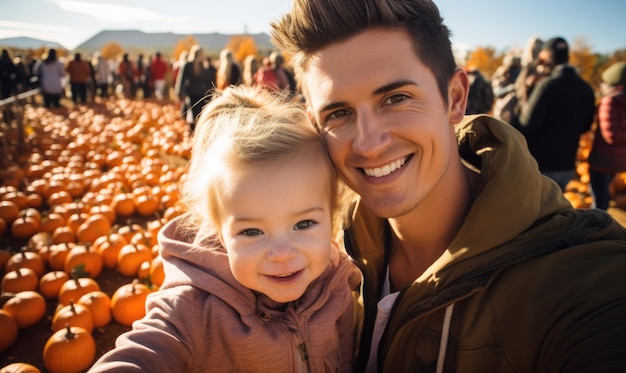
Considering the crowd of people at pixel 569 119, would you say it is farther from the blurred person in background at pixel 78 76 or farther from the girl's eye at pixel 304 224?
the blurred person in background at pixel 78 76

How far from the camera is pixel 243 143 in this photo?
1.58m

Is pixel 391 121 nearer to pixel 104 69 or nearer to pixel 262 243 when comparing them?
pixel 262 243

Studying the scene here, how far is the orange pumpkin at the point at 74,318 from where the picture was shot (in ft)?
8.74

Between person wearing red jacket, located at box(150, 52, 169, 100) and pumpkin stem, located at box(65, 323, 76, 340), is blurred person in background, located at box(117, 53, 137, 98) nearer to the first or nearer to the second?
person wearing red jacket, located at box(150, 52, 169, 100)

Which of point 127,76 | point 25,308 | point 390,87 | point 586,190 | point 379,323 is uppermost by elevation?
point 390,87

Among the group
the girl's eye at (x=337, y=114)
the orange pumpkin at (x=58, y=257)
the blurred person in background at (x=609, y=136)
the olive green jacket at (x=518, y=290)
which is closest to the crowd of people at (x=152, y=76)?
the orange pumpkin at (x=58, y=257)

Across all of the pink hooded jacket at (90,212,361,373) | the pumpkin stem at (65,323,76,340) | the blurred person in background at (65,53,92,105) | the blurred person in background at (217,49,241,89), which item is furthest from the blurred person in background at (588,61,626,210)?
the blurred person in background at (65,53,92,105)

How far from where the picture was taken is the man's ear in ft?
6.32

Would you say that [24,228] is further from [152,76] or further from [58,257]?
[152,76]

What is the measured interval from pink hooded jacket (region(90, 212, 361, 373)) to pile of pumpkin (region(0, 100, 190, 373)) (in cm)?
144

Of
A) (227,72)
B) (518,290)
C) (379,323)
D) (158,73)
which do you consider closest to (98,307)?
(379,323)

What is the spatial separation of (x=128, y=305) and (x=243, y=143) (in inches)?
79.2

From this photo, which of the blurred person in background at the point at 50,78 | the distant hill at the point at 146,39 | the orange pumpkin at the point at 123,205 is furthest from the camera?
the distant hill at the point at 146,39

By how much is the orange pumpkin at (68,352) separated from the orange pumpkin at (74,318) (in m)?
0.13
